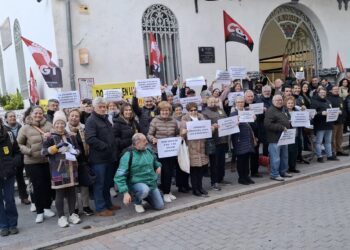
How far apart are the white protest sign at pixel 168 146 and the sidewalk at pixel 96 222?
2.70 feet

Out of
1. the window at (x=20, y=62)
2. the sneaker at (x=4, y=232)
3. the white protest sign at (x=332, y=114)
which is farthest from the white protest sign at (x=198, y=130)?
the window at (x=20, y=62)

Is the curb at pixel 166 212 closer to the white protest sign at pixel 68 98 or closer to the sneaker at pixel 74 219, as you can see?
the sneaker at pixel 74 219

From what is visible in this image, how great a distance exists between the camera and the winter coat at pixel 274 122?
747 cm

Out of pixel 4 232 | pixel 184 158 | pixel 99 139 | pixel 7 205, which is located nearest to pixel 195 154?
pixel 184 158

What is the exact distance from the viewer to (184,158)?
661 cm

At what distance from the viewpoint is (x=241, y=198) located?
263 inches

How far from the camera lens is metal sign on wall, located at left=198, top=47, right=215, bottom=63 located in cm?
1073

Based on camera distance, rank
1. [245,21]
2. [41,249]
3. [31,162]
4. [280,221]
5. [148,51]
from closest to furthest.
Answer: [41,249] → [280,221] → [31,162] → [148,51] → [245,21]

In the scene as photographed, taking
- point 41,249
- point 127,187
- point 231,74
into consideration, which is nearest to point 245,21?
point 231,74

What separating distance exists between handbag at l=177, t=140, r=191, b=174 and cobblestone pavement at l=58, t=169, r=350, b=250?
0.75 meters

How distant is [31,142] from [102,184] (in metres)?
1.23

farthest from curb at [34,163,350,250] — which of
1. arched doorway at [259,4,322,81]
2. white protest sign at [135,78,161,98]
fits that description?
arched doorway at [259,4,322,81]

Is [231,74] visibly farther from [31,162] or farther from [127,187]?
[31,162]

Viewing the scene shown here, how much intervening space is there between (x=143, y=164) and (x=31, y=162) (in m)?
1.67
